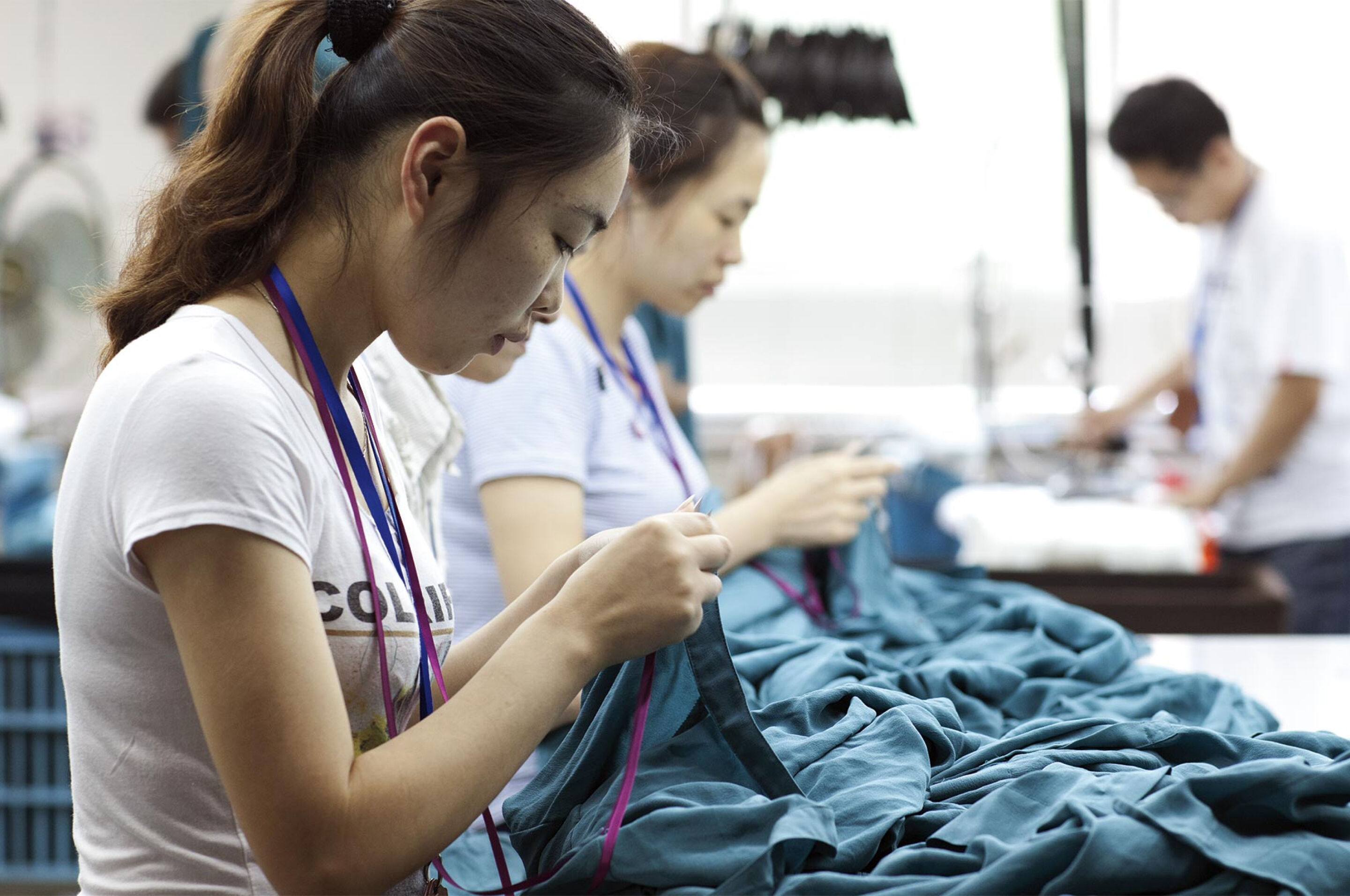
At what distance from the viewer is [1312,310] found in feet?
9.95

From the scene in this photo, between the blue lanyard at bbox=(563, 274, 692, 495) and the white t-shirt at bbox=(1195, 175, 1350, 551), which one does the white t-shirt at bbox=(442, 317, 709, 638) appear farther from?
the white t-shirt at bbox=(1195, 175, 1350, 551)

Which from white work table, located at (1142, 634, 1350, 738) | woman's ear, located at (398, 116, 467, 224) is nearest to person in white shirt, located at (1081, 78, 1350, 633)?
white work table, located at (1142, 634, 1350, 738)

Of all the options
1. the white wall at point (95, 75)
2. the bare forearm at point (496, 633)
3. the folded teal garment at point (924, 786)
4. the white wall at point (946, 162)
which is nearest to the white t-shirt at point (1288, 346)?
the white wall at point (946, 162)

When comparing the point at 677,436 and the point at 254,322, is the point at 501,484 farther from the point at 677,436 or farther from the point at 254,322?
the point at 254,322

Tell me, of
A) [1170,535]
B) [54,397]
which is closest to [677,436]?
[1170,535]

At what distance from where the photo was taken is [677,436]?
1960 mm

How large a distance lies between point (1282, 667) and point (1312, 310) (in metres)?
1.41

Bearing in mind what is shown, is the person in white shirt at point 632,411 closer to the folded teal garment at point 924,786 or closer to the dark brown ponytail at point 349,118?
the folded teal garment at point 924,786

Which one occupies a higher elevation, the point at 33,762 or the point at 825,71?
the point at 825,71

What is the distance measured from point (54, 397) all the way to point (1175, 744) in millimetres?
3898

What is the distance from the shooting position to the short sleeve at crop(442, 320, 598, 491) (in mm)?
1564

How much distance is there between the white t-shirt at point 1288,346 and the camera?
3.03 metres

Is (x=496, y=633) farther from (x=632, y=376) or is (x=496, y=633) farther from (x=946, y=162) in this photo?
(x=946, y=162)

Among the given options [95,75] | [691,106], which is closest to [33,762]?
[691,106]
